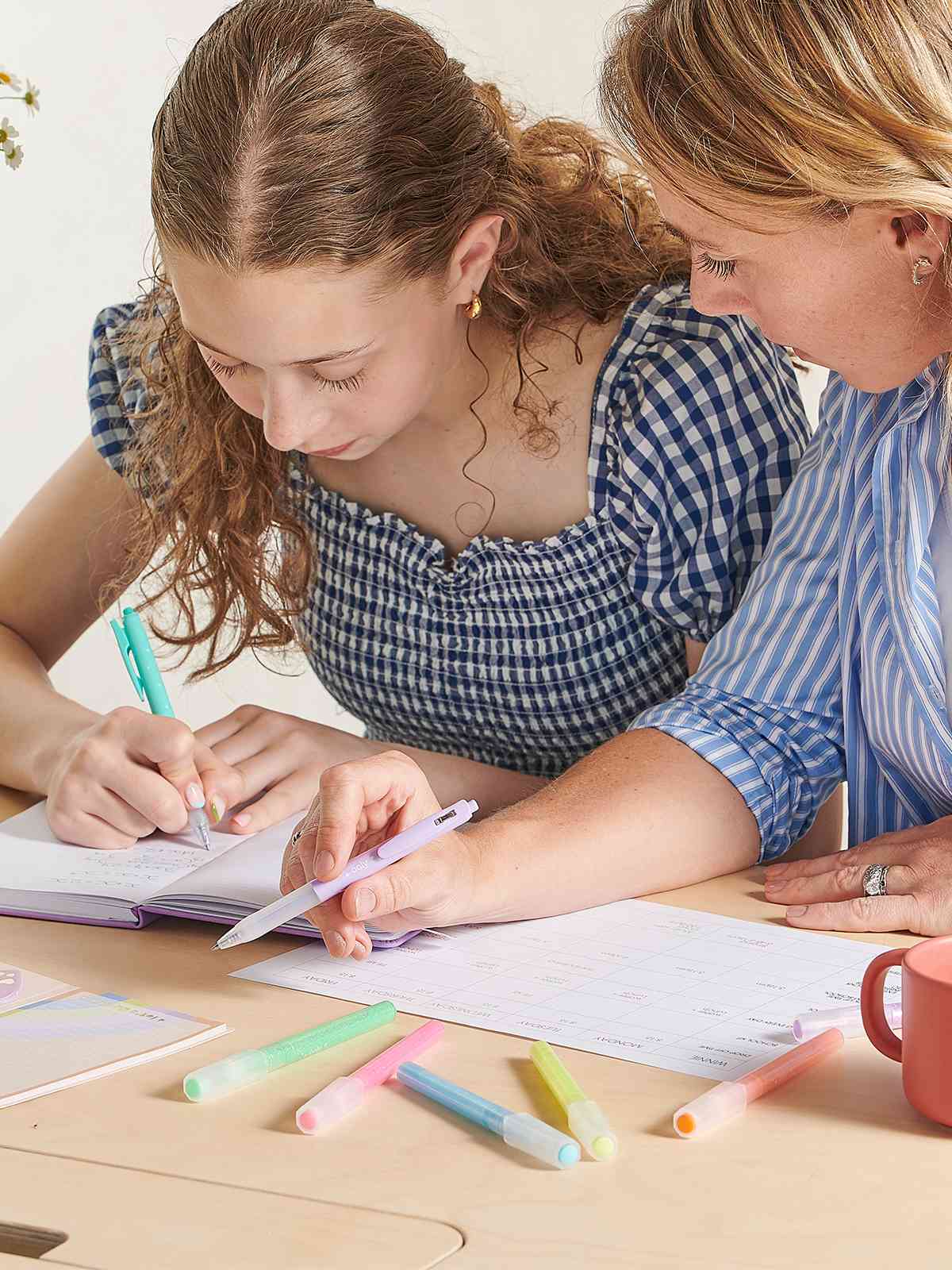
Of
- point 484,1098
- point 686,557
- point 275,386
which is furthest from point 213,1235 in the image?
point 686,557

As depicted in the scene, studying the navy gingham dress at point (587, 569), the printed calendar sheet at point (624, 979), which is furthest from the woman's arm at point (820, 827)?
the printed calendar sheet at point (624, 979)

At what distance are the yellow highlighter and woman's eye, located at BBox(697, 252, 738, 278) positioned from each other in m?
0.57

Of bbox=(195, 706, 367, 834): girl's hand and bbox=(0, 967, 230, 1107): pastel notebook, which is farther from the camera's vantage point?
bbox=(195, 706, 367, 834): girl's hand

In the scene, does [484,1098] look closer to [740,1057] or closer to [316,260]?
[740,1057]

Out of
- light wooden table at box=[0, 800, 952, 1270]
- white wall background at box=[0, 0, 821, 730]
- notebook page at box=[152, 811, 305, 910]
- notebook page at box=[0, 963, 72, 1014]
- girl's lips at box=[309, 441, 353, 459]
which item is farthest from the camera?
white wall background at box=[0, 0, 821, 730]

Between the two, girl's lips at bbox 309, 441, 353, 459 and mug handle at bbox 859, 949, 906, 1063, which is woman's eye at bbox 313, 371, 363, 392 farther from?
mug handle at bbox 859, 949, 906, 1063

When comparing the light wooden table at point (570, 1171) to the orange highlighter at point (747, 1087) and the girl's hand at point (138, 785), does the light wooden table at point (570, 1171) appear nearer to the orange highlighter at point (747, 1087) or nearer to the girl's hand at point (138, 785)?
the orange highlighter at point (747, 1087)

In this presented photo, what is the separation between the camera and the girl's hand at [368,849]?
3.03 ft

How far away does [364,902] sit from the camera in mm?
919

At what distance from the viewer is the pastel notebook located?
2.64ft

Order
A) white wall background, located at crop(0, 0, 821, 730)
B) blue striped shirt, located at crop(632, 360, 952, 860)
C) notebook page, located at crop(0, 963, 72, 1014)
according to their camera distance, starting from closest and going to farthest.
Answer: notebook page, located at crop(0, 963, 72, 1014) < blue striped shirt, located at crop(632, 360, 952, 860) < white wall background, located at crop(0, 0, 821, 730)

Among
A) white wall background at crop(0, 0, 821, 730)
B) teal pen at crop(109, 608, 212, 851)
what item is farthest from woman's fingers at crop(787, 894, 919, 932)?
white wall background at crop(0, 0, 821, 730)

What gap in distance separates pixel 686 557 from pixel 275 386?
0.42 meters

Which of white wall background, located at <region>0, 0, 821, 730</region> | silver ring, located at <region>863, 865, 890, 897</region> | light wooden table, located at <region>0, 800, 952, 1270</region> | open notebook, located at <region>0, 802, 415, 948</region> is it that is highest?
white wall background, located at <region>0, 0, 821, 730</region>
